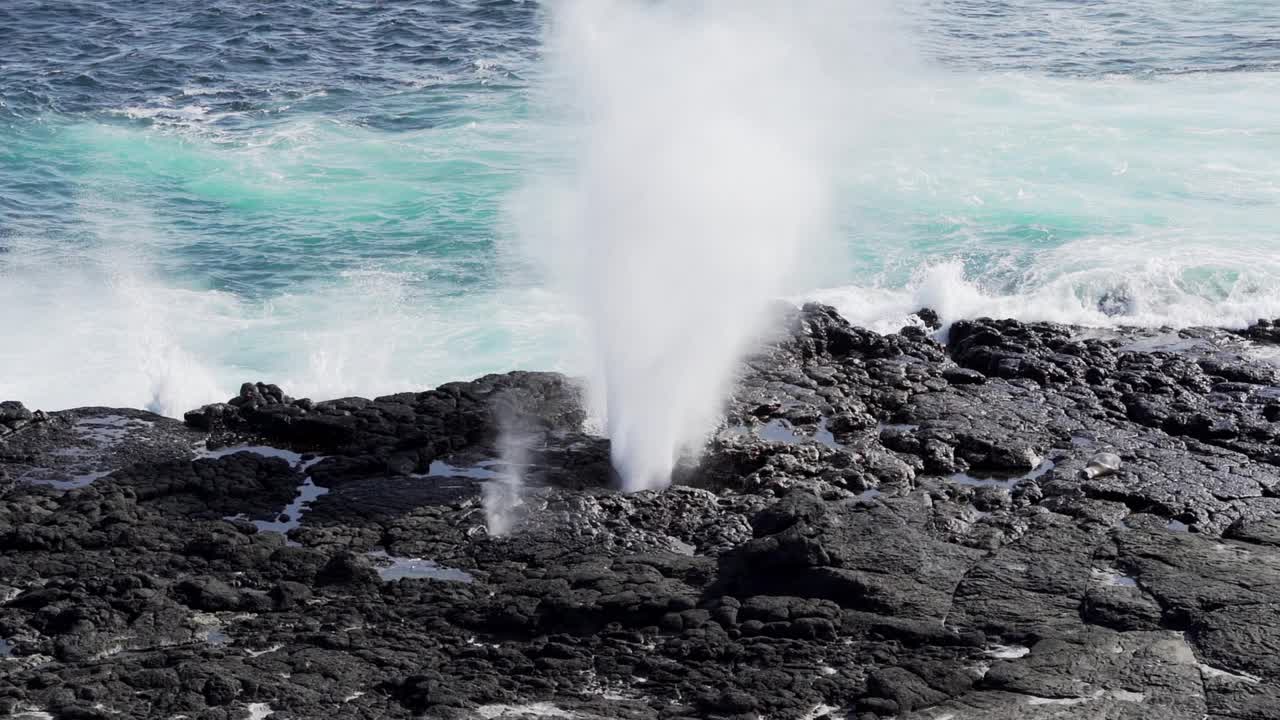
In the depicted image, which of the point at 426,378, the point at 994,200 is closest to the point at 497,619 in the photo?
the point at 426,378

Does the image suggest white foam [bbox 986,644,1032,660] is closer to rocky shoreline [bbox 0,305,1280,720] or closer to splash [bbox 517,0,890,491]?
rocky shoreline [bbox 0,305,1280,720]

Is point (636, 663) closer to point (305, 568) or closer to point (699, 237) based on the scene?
point (305, 568)

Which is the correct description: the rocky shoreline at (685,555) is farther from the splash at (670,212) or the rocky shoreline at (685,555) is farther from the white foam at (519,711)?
the splash at (670,212)

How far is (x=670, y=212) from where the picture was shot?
1416 centimetres

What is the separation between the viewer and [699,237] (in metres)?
14.4

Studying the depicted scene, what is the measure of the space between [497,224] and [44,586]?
12.9 m

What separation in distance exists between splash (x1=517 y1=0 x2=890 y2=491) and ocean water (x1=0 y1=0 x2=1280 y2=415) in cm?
289

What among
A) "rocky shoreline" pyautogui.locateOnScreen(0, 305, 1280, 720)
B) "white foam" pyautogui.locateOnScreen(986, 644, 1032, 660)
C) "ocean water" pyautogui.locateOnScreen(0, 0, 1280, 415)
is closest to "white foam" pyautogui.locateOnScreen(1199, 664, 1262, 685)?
"rocky shoreline" pyautogui.locateOnScreen(0, 305, 1280, 720)

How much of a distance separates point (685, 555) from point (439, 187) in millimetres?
14585

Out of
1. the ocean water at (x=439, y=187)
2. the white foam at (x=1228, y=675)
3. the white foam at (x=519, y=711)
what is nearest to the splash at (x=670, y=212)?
the ocean water at (x=439, y=187)

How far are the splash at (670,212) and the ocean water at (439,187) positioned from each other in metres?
2.89

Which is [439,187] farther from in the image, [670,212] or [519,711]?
[519,711]

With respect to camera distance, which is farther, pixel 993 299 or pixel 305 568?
pixel 993 299

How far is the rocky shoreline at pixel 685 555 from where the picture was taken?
8891 millimetres
